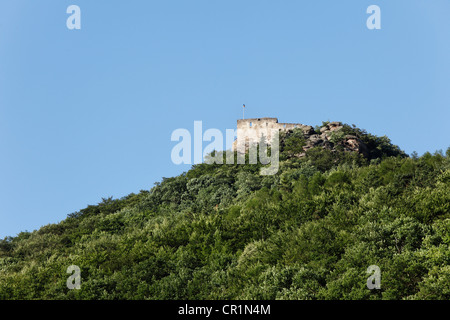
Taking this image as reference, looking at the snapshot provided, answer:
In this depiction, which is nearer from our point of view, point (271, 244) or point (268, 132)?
point (271, 244)

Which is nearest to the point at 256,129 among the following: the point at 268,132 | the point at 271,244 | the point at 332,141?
the point at 268,132

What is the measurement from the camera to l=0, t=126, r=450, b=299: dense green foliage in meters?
45.3

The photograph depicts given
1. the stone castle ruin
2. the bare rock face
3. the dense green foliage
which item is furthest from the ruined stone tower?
the dense green foliage

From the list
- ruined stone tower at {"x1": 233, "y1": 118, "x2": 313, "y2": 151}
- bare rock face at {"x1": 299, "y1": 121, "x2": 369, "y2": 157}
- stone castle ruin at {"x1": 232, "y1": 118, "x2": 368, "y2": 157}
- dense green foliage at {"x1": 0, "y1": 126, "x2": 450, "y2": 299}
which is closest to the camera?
dense green foliage at {"x1": 0, "y1": 126, "x2": 450, "y2": 299}

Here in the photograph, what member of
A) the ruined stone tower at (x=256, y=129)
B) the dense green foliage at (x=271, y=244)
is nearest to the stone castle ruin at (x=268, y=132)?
the ruined stone tower at (x=256, y=129)

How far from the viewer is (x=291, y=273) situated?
47000mm

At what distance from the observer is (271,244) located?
54438 mm

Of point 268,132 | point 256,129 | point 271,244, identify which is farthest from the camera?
point 256,129

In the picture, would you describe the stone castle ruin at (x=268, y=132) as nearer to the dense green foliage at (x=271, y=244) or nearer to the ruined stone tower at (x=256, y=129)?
the ruined stone tower at (x=256, y=129)

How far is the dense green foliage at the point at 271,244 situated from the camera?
45.3 m

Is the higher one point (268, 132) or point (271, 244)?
point (268, 132)

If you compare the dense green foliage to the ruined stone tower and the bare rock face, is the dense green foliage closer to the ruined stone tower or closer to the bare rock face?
the bare rock face

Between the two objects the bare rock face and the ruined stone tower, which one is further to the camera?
the ruined stone tower

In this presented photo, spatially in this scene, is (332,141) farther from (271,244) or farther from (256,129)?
(271,244)
